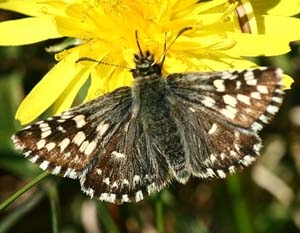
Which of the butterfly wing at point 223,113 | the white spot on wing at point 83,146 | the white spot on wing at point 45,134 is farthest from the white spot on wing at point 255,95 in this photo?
the white spot on wing at point 45,134

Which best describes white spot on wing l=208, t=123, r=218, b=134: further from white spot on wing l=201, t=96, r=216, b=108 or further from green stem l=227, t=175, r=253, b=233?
green stem l=227, t=175, r=253, b=233

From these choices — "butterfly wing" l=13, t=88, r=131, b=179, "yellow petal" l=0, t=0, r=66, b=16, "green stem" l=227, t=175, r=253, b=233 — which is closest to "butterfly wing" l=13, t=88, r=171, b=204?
"butterfly wing" l=13, t=88, r=131, b=179

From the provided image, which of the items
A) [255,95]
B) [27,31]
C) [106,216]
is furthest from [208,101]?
[106,216]

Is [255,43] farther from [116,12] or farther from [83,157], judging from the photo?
[83,157]

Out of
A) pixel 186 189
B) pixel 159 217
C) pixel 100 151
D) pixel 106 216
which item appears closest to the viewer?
pixel 100 151

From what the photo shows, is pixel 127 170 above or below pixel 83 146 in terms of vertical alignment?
below

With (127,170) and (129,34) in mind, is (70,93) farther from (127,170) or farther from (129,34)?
(127,170)
